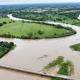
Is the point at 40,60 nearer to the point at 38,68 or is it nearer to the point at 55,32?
the point at 38,68

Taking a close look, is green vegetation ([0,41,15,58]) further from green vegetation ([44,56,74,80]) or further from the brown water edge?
green vegetation ([44,56,74,80])

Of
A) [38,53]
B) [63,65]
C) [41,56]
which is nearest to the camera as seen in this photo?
[63,65]

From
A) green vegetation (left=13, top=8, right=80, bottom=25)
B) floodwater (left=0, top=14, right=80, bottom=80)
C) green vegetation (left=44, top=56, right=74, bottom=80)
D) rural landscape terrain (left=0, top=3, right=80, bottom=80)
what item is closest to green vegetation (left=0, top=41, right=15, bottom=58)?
rural landscape terrain (left=0, top=3, right=80, bottom=80)

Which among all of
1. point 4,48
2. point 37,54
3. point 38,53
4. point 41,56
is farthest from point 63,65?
point 4,48

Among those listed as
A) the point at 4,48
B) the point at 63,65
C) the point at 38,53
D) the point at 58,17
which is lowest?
the point at 58,17

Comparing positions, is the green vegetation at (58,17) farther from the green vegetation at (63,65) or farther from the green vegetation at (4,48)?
the green vegetation at (63,65)

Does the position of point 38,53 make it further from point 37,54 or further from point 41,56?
point 41,56
